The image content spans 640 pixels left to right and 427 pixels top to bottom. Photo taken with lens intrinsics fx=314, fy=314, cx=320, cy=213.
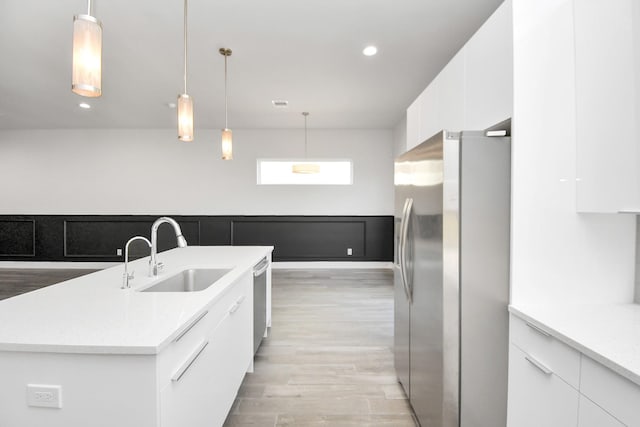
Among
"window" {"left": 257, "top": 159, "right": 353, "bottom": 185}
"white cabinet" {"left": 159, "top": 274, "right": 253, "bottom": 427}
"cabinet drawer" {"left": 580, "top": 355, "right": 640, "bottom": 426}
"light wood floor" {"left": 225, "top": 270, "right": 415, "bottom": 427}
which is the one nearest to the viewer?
"cabinet drawer" {"left": 580, "top": 355, "right": 640, "bottom": 426}

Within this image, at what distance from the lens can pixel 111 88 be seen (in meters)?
4.11

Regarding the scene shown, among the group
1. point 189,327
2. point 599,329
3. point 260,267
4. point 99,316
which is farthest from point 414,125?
point 99,316

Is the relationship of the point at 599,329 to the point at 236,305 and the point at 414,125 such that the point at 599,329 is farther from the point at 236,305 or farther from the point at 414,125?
the point at 414,125

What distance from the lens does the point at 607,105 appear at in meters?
1.20

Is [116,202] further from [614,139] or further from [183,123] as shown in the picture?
[614,139]

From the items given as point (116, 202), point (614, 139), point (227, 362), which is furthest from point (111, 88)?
point (614, 139)

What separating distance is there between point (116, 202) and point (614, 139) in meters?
7.31

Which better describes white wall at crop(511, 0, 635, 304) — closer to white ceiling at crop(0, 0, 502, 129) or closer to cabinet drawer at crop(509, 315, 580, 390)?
cabinet drawer at crop(509, 315, 580, 390)

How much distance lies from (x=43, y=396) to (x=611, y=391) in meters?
1.64

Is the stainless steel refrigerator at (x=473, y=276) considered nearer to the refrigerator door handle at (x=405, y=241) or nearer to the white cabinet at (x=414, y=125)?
the refrigerator door handle at (x=405, y=241)

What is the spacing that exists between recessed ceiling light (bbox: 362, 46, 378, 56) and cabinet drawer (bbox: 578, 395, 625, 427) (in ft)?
9.81

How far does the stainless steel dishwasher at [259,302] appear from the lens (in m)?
2.40

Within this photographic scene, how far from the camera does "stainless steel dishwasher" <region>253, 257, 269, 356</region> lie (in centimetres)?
240

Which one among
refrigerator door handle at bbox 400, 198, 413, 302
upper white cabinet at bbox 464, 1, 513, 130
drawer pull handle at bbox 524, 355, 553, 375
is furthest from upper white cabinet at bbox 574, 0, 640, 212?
refrigerator door handle at bbox 400, 198, 413, 302
